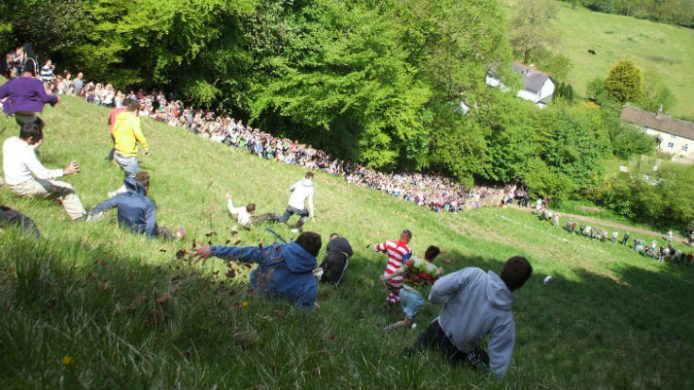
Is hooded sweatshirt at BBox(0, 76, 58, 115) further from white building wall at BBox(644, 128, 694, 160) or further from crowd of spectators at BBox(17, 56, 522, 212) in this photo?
white building wall at BBox(644, 128, 694, 160)

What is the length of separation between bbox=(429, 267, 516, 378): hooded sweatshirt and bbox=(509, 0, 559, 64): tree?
111 meters

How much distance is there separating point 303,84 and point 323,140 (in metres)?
6.29

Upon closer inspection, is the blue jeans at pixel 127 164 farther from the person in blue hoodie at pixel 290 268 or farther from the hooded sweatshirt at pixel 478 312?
the hooded sweatshirt at pixel 478 312

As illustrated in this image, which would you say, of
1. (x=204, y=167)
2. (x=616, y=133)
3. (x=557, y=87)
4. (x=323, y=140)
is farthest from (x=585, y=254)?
(x=557, y=87)

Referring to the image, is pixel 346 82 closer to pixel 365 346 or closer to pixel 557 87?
pixel 365 346

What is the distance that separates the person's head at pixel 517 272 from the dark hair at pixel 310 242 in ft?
7.46

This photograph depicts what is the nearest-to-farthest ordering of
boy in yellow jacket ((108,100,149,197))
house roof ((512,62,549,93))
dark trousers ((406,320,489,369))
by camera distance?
dark trousers ((406,320,489,369)), boy in yellow jacket ((108,100,149,197)), house roof ((512,62,549,93))

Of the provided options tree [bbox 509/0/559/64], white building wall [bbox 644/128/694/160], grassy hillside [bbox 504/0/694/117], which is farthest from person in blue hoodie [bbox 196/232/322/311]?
grassy hillside [bbox 504/0/694/117]

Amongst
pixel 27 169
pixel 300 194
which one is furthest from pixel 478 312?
pixel 300 194

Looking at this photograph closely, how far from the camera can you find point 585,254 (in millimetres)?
38812

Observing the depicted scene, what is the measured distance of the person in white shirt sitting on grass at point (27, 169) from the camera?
7.72m

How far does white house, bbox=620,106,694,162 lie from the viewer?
110m

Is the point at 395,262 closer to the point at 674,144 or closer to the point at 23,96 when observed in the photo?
the point at 23,96

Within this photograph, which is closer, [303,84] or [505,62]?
[303,84]
